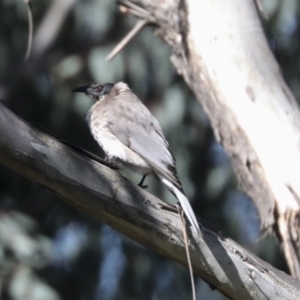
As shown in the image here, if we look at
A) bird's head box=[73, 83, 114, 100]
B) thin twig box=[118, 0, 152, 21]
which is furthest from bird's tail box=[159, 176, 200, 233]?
thin twig box=[118, 0, 152, 21]

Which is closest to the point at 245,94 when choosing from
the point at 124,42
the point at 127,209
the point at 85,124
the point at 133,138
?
the point at 124,42

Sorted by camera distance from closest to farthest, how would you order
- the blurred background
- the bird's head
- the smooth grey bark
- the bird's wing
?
the bird's wing, the smooth grey bark, the bird's head, the blurred background

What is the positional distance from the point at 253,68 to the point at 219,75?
189mm

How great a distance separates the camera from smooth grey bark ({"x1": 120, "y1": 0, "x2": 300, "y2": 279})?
13.6 ft

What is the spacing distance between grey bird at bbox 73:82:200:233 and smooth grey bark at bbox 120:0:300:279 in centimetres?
49

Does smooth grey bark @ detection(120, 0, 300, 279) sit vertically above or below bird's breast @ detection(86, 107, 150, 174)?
above

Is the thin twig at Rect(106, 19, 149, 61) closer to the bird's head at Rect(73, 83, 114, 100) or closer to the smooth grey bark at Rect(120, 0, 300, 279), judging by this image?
the smooth grey bark at Rect(120, 0, 300, 279)

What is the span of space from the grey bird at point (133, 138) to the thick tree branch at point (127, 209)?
0.45 metres

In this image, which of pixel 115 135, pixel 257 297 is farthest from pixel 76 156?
pixel 115 135

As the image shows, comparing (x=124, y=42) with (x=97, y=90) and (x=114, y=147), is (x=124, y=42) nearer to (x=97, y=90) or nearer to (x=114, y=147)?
(x=97, y=90)

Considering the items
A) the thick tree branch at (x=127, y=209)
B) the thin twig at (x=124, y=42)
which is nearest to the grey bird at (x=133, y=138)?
the thin twig at (x=124, y=42)

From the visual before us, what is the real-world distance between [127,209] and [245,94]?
1761 mm

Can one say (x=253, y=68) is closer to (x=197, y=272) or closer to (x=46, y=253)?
(x=197, y=272)

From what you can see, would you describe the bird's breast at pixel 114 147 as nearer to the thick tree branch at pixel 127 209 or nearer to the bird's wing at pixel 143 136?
the bird's wing at pixel 143 136
